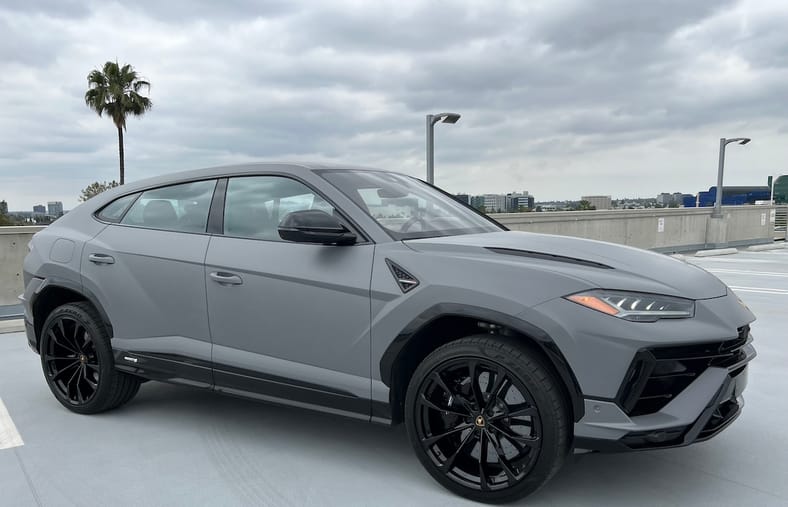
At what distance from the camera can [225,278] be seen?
11.1ft

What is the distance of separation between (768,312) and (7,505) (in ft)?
25.7

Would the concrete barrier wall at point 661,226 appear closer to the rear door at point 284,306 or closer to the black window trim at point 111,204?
the black window trim at point 111,204

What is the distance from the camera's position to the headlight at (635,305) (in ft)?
8.29

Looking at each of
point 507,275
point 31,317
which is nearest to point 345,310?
point 507,275

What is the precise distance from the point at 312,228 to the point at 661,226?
53.2 ft

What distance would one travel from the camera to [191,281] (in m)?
3.53

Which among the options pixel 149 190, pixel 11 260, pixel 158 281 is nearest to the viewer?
pixel 158 281

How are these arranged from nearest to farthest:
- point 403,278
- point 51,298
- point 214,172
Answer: point 403,278 → point 214,172 → point 51,298

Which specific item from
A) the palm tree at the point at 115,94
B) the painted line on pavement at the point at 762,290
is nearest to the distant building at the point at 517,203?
the painted line on pavement at the point at 762,290

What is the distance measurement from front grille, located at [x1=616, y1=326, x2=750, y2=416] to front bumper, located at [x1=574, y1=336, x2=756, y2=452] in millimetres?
24

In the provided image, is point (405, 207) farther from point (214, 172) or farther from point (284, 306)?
point (214, 172)

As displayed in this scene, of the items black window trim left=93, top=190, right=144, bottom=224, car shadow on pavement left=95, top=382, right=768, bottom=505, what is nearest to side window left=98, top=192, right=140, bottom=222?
black window trim left=93, top=190, right=144, bottom=224

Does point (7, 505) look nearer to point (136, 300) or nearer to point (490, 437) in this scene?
point (136, 300)

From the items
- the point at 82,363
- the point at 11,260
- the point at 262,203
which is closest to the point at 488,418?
the point at 262,203
